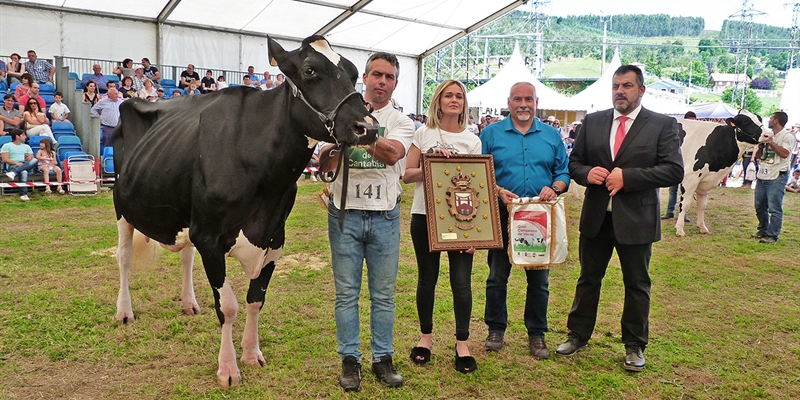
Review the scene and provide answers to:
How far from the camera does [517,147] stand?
4.21 meters

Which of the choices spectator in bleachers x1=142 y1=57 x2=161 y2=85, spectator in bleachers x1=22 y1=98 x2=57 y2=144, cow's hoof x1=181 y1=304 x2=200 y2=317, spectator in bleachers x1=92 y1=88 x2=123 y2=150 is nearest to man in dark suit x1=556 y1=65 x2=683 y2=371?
cow's hoof x1=181 y1=304 x2=200 y2=317

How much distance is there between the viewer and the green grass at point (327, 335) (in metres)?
3.85

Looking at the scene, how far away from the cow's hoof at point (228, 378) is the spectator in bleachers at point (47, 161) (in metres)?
9.89

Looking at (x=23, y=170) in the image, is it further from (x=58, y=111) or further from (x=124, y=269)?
(x=124, y=269)

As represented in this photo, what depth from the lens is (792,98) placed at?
89.5 feet

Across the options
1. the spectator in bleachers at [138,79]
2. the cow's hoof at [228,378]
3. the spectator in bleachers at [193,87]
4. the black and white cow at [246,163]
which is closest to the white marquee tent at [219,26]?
the spectator in bleachers at [193,87]

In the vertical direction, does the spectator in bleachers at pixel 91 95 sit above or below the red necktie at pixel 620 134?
above

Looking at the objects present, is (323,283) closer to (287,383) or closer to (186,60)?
(287,383)

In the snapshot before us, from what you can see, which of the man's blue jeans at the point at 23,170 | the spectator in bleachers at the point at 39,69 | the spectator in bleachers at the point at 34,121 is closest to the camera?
the man's blue jeans at the point at 23,170

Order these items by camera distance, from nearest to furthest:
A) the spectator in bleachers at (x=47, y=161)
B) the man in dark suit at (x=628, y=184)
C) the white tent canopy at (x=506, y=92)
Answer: the man in dark suit at (x=628, y=184)
the spectator in bleachers at (x=47, y=161)
the white tent canopy at (x=506, y=92)

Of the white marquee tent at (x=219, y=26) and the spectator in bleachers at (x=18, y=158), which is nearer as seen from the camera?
the spectator in bleachers at (x=18, y=158)

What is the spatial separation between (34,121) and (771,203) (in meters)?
14.6

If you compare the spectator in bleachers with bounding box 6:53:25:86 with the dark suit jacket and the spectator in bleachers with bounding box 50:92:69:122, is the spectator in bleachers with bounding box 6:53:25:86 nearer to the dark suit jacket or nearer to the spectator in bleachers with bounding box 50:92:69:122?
the spectator in bleachers with bounding box 50:92:69:122

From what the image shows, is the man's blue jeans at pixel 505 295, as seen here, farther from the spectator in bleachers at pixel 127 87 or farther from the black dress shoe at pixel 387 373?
the spectator in bleachers at pixel 127 87
